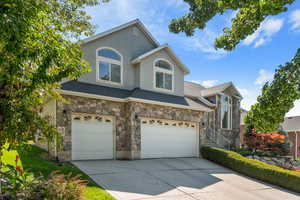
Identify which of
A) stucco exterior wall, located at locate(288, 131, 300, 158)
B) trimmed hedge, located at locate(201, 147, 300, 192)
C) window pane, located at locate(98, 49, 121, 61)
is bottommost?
stucco exterior wall, located at locate(288, 131, 300, 158)

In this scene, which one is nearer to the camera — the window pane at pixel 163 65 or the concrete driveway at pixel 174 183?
the concrete driveway at pixel 174 183

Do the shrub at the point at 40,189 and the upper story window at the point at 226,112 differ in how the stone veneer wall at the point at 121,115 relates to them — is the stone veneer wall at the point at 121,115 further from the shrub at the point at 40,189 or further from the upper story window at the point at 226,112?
the upper story window at the point at 226,112

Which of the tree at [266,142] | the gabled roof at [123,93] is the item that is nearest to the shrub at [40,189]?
the gabled roof at [123,93]

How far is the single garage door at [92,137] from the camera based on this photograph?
10.2 meters

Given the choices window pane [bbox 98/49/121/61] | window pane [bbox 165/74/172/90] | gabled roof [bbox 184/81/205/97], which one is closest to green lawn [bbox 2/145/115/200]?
window pane [bbox 98/49/121/61]

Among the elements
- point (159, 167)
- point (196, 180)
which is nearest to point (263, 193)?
point (196, 180)

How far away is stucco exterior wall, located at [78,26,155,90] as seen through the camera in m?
11.9

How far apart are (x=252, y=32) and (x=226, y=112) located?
12991mm

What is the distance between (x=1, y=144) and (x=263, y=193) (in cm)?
892

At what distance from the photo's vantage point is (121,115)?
1168 centimetres

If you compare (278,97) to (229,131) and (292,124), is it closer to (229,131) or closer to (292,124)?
(229,131)

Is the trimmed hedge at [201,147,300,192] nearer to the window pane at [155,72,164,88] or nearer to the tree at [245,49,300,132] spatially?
the tree at [245,49,300,132]

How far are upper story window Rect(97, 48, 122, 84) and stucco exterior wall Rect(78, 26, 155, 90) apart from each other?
0.26 metres

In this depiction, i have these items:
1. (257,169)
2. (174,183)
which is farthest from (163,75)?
(174,183)
